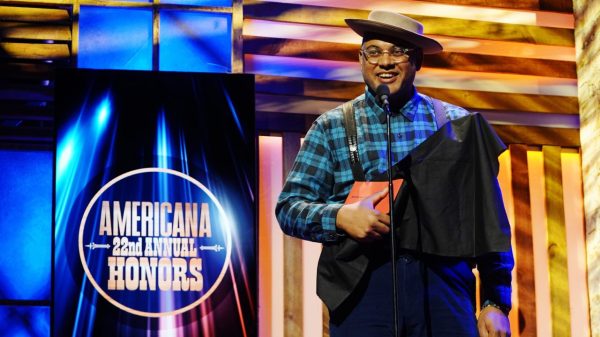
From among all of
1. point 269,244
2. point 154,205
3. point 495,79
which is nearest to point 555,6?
point 495,79

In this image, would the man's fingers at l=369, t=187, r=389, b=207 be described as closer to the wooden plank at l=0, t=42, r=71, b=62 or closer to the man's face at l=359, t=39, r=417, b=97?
the man's face at l=359, t=39, r=417, b=97

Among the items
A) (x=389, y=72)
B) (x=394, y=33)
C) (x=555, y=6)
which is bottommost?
(x=389, y=72)

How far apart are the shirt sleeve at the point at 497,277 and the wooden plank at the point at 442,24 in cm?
255

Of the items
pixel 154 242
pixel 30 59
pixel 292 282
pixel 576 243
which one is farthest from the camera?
pixel 576 243

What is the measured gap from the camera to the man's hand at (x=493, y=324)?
233 centimetres

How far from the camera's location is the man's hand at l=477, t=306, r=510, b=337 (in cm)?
233

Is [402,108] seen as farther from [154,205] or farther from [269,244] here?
[269,244]

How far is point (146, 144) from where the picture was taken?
3854 millimetres

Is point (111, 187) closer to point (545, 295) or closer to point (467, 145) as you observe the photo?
point (467, 145)

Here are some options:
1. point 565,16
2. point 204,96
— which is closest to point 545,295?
point 565,16

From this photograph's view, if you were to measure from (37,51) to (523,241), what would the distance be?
8.71 feet

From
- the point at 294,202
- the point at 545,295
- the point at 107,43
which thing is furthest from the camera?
the point at 545,295

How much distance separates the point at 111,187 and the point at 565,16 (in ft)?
9.31

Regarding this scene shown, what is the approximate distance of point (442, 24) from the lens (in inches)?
194
